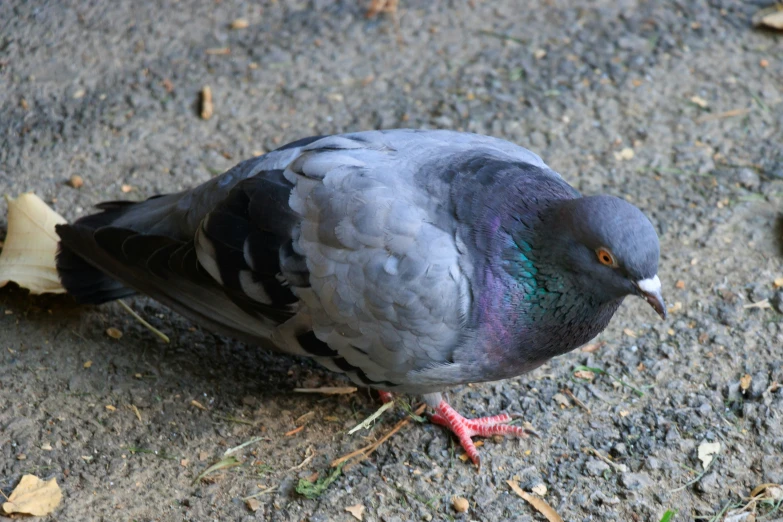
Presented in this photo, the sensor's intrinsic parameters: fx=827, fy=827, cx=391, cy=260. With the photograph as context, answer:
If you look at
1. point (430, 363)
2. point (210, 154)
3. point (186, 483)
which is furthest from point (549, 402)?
point (210, 154)

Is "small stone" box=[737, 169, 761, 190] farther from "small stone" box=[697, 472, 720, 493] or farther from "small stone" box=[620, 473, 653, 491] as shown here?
"small stone" box=[620, 473, 653, 491]

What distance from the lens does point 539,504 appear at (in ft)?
12.2

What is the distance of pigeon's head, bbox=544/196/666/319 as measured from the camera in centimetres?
320

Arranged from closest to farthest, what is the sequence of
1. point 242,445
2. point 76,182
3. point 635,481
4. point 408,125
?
point 635,481 < point 242,445 < point 76,182 < point 408,125

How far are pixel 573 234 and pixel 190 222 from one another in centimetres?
181

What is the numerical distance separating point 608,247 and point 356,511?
5.19ft

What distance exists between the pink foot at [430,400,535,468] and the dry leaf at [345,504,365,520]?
1.96 ft

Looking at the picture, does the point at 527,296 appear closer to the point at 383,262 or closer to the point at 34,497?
the point at 383,262

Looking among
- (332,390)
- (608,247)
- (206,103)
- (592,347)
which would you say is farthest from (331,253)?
(206,103)

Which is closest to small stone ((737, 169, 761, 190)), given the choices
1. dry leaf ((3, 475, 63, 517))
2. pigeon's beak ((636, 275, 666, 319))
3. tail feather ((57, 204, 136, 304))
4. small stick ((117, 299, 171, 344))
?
pigeon's beak ((636, 275, 666, 319))

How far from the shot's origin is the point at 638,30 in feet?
21.0

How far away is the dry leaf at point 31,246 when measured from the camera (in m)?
4.32

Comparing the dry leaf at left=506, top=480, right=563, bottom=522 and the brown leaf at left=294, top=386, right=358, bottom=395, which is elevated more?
the brown leaf at left=294, top=386, right=358, bottom=395

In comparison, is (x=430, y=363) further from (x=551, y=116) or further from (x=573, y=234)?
(x=551, y=116)
